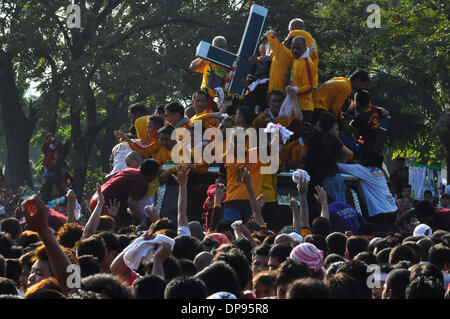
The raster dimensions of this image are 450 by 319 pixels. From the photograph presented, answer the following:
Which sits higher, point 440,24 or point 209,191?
point 440,24

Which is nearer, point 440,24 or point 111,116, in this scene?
point 440,24

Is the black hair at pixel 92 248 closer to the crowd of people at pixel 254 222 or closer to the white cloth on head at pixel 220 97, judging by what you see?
the crowd of people at pixel 254 222

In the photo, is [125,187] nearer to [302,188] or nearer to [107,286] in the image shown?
[302,188]

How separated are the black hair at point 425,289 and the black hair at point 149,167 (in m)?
5.47

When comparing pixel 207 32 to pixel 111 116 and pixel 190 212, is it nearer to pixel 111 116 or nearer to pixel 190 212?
pixel 111 116

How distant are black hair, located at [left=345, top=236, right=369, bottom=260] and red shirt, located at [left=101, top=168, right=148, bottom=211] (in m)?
3.70

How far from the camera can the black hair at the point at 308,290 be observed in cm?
435

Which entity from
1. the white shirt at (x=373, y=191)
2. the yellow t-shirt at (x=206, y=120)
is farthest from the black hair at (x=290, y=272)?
the yellow t-shirt at (x=206, y=120)
